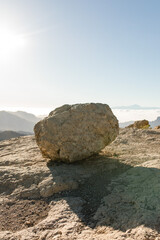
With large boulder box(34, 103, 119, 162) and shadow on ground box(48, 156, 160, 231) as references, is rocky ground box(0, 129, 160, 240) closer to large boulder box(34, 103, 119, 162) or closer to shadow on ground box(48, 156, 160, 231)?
shadow on ground box(48, 156, 160, 231)

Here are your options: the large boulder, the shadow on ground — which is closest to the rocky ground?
the shadow on ground

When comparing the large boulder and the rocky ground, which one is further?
the large boulder

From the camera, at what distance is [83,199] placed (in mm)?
6406

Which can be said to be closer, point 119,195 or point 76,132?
point 119,195

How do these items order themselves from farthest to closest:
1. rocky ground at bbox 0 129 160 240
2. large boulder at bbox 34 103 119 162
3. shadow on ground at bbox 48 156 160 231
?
large boulder at bbox 34 103 119 162
shadow on ground at bbox 48 156 160 231
rocky ground at bbox 0 129 160 240

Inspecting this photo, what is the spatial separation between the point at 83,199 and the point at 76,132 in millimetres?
3243

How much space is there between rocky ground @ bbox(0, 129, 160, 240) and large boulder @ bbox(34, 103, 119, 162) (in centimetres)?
62

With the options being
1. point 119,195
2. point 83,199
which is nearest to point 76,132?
point 83,199

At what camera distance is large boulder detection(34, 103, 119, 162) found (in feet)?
28.8

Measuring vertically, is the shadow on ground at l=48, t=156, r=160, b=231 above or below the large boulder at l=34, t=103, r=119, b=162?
below

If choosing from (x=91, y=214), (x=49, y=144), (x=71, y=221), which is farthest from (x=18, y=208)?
(x=49, y=144)

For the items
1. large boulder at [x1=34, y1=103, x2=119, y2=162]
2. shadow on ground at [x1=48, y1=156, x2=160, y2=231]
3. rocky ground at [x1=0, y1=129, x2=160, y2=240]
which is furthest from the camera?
large boulder at [x1=34, y1=103, x2=119, y2=162]

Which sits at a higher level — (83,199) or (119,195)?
(119,195)

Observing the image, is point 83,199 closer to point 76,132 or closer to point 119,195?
point 119,195
